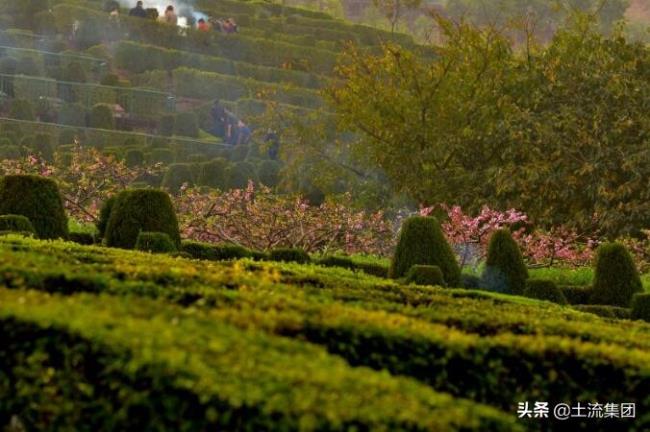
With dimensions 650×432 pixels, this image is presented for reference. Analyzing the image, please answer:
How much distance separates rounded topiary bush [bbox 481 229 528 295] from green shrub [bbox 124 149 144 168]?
19.9 meters

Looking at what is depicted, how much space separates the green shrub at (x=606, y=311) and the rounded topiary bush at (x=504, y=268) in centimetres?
183

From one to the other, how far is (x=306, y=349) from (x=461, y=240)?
763 inches

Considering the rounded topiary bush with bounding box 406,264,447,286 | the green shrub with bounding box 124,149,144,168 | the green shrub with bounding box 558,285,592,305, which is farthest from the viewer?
the green shrub with bounding box 124,149,144,168

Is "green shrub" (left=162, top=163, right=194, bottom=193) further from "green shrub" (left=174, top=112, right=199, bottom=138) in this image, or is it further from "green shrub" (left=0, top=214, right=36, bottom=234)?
"green shrub" (left=0, top=214, right=36, bottom=234)

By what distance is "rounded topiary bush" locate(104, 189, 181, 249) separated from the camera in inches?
752

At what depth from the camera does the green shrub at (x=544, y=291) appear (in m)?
18.2

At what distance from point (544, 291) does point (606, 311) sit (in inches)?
41.9

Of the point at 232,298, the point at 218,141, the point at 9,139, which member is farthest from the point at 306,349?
the point at 218,141

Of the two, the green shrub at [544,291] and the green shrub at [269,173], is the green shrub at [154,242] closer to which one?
the green shrub at [544,291]

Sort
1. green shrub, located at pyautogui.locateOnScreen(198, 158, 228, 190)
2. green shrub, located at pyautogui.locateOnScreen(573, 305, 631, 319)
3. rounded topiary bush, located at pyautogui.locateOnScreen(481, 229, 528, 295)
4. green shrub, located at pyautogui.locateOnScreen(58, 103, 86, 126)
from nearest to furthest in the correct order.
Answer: green shrub, located at pyautogui.locateOnScreen(573, 305, 631, 319) → rounded topiary bush, located at pyautogui.locateOnScreen(481, 229, 528, 295) → green shrub, located at pyautogui.locateOnScreen(198, 158, 228, 190) → green shrub, located at pyautogui.locateOnScreen(58, 103, 86, 126)

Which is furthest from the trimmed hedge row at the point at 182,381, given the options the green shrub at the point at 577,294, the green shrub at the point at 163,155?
the green shrub at the point at 163,155

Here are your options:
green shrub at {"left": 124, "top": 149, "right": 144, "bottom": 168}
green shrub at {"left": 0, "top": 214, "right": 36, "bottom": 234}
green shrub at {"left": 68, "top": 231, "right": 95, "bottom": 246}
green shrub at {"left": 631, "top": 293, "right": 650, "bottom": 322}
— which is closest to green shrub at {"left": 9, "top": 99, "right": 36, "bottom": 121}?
green shrub at {"left": 124, "top": 149, "right": 144, "bottom": 168}

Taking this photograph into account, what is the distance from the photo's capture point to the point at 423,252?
61.4 ft

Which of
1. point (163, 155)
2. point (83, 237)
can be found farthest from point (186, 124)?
point (83, 237)
